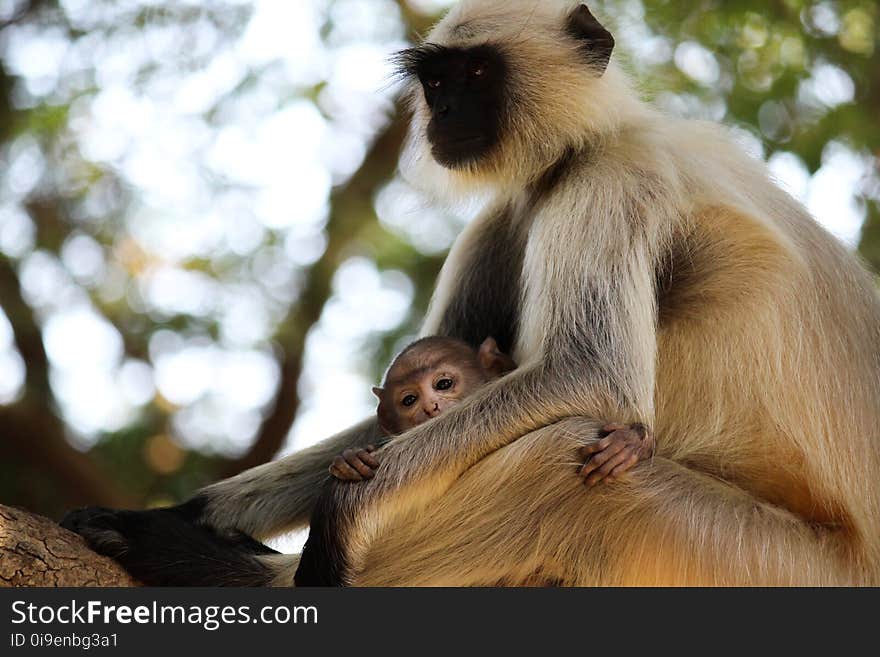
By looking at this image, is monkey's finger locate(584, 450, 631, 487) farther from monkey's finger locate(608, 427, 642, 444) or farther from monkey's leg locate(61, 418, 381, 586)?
monkey's leg locate(61, 418, 381, 586)

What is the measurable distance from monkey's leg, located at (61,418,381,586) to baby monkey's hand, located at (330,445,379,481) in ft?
1.45

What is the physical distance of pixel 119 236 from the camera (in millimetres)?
8500

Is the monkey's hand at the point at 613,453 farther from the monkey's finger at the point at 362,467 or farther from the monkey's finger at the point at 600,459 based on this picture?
the monkey's finger at the point at 362,467

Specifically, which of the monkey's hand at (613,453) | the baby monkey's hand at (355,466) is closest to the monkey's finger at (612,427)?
the monkey's hand at (613,453)

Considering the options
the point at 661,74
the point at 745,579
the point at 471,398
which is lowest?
the point at 745,579

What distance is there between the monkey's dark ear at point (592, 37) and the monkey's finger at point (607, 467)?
173 cm

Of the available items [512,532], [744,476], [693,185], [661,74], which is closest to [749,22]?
[661,74]

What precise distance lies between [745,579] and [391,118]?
549 cm

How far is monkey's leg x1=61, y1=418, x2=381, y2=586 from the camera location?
3799mm

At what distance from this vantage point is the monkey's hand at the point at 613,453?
3562 millimetres

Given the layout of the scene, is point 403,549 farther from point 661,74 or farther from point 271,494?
point 661,74

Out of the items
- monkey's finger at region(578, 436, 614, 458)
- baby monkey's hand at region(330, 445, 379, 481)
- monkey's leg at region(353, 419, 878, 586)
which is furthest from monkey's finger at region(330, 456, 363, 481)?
monkey's finger at region(578, 436, 614, 458)

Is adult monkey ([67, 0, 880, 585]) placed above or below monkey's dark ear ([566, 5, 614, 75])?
below

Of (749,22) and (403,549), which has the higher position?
(749,22)
